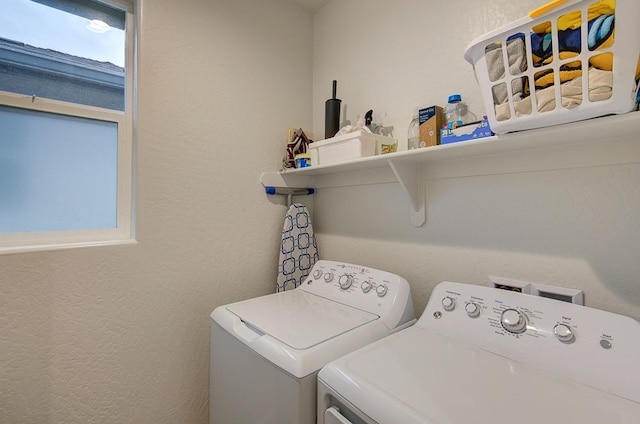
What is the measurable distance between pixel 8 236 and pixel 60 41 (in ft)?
2.72

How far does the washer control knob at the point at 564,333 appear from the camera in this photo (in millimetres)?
782

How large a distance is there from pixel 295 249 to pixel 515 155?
3.80ft

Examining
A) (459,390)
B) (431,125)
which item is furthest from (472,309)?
(431,125)

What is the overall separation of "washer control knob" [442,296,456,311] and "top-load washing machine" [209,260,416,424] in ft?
0.56

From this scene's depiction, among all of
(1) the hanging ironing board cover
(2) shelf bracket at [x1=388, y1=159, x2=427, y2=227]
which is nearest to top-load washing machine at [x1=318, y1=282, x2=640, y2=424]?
(2) shelf bracket at [x1=388, y1=159, x2=427, y2=227]

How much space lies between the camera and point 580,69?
2.23ft

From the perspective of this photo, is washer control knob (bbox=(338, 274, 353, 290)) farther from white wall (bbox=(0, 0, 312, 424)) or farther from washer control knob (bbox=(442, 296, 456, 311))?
white wall (bbox=(0, 0, 312, 424))

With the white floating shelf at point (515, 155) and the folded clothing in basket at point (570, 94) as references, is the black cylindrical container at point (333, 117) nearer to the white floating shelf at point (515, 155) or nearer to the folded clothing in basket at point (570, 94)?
the white floating shelf at point (515, 155)

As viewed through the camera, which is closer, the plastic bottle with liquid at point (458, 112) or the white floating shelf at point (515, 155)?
the white floating shelf at point (515, 155)

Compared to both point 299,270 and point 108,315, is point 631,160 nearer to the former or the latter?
point 299,270

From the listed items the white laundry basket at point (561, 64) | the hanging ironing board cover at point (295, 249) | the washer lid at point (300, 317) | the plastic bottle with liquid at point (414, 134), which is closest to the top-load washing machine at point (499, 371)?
the washer lid at point (300, 317)

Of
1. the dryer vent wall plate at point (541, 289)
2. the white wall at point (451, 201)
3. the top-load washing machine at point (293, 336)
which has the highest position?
the white wall at point (451, 201)

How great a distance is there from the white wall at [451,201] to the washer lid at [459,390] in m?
0.41

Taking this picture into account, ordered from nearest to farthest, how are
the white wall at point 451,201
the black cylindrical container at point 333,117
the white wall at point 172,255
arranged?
1. the white wall at point 451,201
2. the white wall at point 172,255
3. the black cylindrical container at point 333,117
